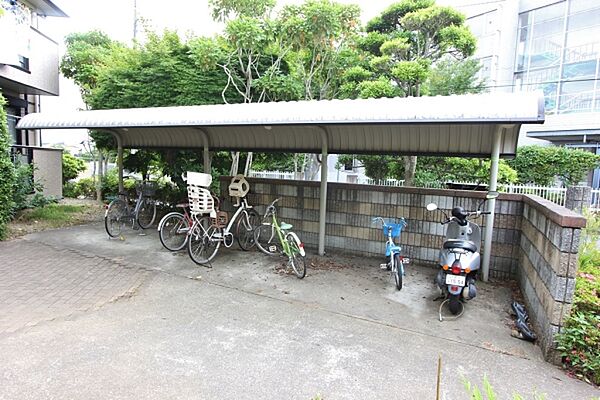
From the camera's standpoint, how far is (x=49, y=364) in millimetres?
2672

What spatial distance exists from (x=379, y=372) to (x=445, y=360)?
2.06ft

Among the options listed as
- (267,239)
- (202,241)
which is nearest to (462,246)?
(267,239)

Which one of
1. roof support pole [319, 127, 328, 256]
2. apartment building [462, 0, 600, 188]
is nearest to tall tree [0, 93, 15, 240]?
roof support pole [319, 127, 328, 256]

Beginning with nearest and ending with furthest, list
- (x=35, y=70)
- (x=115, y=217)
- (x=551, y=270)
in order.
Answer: (x=551, y=270)
(x=115, y=217)
(x=35, y=70)

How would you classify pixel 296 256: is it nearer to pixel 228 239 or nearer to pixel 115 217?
pixel 228 239

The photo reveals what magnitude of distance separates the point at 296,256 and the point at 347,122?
1.94 m

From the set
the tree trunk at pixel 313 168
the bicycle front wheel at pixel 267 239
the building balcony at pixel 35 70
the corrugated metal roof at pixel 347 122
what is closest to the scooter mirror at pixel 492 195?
the corrugated metal roof at pixel 347 122

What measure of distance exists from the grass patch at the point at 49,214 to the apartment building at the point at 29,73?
1.00 metres

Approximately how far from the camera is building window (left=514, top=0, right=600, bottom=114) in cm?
1561

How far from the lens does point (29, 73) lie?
9.66 metres

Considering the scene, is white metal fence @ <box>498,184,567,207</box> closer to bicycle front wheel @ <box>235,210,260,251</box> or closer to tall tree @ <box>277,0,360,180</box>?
tall tree @ <box>277,0,360,180</box>

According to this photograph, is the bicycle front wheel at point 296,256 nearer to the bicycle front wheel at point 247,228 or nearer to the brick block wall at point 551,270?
the bicycle front wheel at point 247,228

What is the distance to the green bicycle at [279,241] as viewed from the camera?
196 inches

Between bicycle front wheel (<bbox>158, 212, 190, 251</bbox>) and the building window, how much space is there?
17.8m
